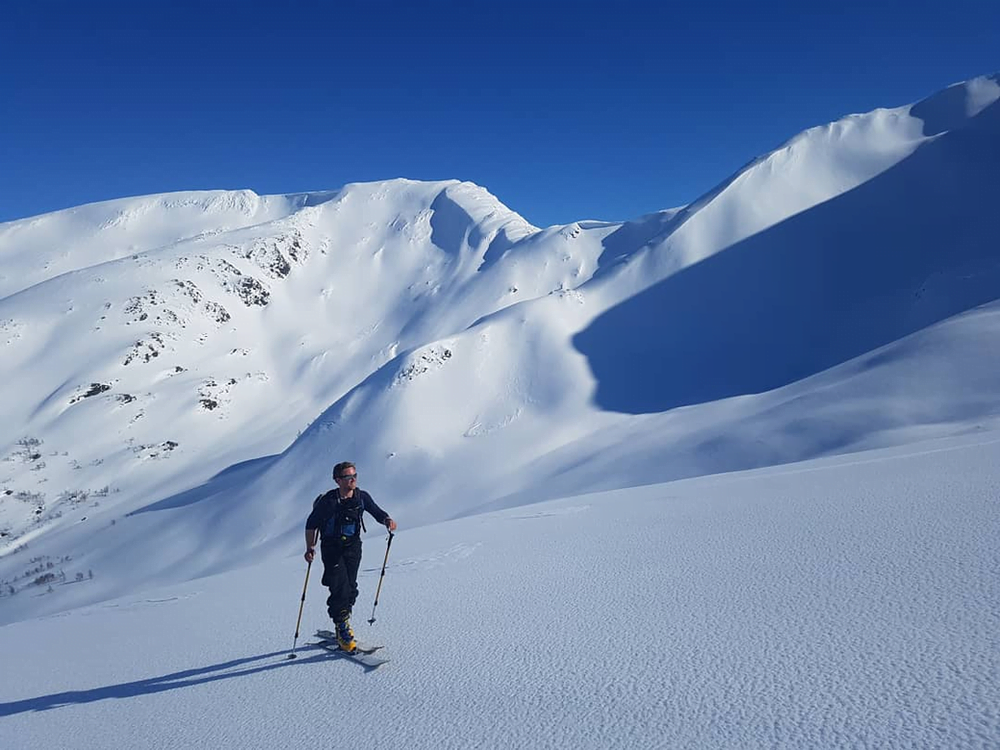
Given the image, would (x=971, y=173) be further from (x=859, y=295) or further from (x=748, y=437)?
(x=748, y=437)

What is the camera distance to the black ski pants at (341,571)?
552cm

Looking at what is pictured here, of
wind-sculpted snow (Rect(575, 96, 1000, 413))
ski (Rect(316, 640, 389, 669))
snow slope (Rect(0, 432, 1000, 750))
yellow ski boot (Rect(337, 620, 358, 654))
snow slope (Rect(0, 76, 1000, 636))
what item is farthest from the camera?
wind-sculpted snow (Rect(575, 96, 1000, 413))

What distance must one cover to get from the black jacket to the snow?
98cm

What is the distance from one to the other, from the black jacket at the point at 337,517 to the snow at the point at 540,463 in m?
0.98

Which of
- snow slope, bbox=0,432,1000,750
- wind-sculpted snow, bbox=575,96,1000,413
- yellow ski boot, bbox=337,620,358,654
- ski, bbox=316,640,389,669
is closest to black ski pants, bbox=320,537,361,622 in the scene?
yellow ski boot, bbox=337,620,358,654

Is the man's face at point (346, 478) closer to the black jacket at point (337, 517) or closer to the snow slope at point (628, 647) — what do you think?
the black jacket at point (337, 517)

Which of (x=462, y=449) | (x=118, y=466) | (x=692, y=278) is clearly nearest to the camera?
(x=462, y=449)

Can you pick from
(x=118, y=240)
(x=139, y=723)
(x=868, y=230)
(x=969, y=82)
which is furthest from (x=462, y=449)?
(x=118, y=240)

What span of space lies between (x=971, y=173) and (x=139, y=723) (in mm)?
48501

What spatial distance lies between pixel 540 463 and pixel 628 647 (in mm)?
23218

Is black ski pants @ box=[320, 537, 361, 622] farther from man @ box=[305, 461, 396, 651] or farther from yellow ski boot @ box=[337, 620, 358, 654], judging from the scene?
yellow ski boot @ box=[337, 620, 358, 654]

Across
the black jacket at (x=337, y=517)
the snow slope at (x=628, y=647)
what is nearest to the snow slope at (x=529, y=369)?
the snow slope at (x=628, y=647)

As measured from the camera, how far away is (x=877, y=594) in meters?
4.37

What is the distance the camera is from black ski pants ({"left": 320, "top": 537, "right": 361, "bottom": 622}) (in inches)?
217
